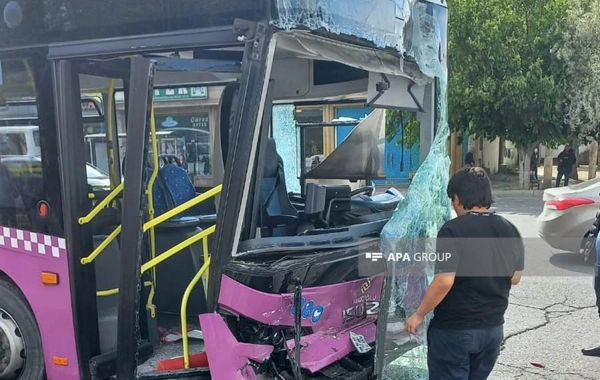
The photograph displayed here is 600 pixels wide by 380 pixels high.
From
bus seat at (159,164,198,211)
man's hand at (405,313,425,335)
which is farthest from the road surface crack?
bus seat at (159,164,198,211)

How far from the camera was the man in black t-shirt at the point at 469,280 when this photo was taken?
293 centimetres

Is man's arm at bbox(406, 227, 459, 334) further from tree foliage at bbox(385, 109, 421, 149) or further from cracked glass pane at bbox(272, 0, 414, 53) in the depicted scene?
tree foliage at bbox(385, 109, 421, 149)

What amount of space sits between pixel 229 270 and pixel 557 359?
3361 mm

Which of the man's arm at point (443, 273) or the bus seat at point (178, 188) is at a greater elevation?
the bus seat at point (178, 188)

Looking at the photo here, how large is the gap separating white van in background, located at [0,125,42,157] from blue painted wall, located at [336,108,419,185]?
274cm

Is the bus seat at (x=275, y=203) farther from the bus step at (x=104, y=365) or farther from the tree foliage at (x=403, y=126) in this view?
the bus step at (x=104, y=365)

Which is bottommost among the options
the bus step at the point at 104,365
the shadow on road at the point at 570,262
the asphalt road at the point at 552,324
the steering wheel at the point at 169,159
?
the asphalt road at the point at 552,324

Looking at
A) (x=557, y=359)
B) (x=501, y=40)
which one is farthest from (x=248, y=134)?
(x=501, y=40)

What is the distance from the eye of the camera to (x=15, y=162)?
12.0 feet

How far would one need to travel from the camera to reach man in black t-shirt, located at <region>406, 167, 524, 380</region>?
2.93m

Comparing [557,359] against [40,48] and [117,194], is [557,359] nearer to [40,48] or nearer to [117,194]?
[117,194]

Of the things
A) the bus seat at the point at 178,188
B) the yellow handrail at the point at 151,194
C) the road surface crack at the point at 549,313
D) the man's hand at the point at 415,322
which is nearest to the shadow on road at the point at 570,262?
the road surface crack at the point at 549,313

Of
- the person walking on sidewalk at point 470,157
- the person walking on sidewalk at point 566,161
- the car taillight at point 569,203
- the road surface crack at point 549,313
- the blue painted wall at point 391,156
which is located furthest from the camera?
the person walking on sidewalk at point 566,161

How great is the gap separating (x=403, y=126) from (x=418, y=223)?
1.49m
